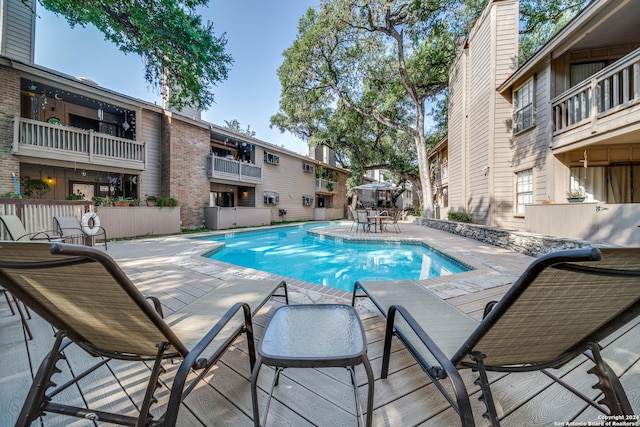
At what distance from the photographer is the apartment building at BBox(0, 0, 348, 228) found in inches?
289

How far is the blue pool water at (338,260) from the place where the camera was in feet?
18.1

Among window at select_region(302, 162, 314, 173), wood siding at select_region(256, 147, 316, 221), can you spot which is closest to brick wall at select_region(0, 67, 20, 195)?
wood siding at select_region(256, 147, 316, 221)

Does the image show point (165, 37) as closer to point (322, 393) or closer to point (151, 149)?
point (151, 149)

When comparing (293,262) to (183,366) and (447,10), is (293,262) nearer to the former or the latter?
(183,366)

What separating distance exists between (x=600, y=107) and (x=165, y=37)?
10.0m

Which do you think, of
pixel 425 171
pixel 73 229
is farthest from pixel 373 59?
pixel 73 229

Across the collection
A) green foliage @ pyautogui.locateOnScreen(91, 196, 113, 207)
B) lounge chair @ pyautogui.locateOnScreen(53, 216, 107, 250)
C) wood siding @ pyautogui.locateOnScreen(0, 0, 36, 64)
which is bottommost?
lounge chair @ pyautogui.locateOnScreen(53, 216, 107, 250)

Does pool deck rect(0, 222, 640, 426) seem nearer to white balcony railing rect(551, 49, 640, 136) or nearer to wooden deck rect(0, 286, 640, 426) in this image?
wooden deck rect(0, 286, 640, 426)

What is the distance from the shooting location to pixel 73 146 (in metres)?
8.11

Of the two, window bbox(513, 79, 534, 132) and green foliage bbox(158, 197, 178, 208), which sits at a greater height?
window bbox(513, 79, 534, 132)

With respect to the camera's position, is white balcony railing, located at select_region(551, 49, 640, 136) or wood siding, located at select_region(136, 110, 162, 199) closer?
white balcony railing, located at select_region(551, 49, 640, 136)

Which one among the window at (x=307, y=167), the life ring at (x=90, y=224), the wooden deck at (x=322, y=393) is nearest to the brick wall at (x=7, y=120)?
the life ring at (x=90, y=224)

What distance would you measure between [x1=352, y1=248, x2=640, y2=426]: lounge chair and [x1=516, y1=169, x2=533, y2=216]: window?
7966 millimetres

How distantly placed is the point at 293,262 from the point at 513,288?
614cm
